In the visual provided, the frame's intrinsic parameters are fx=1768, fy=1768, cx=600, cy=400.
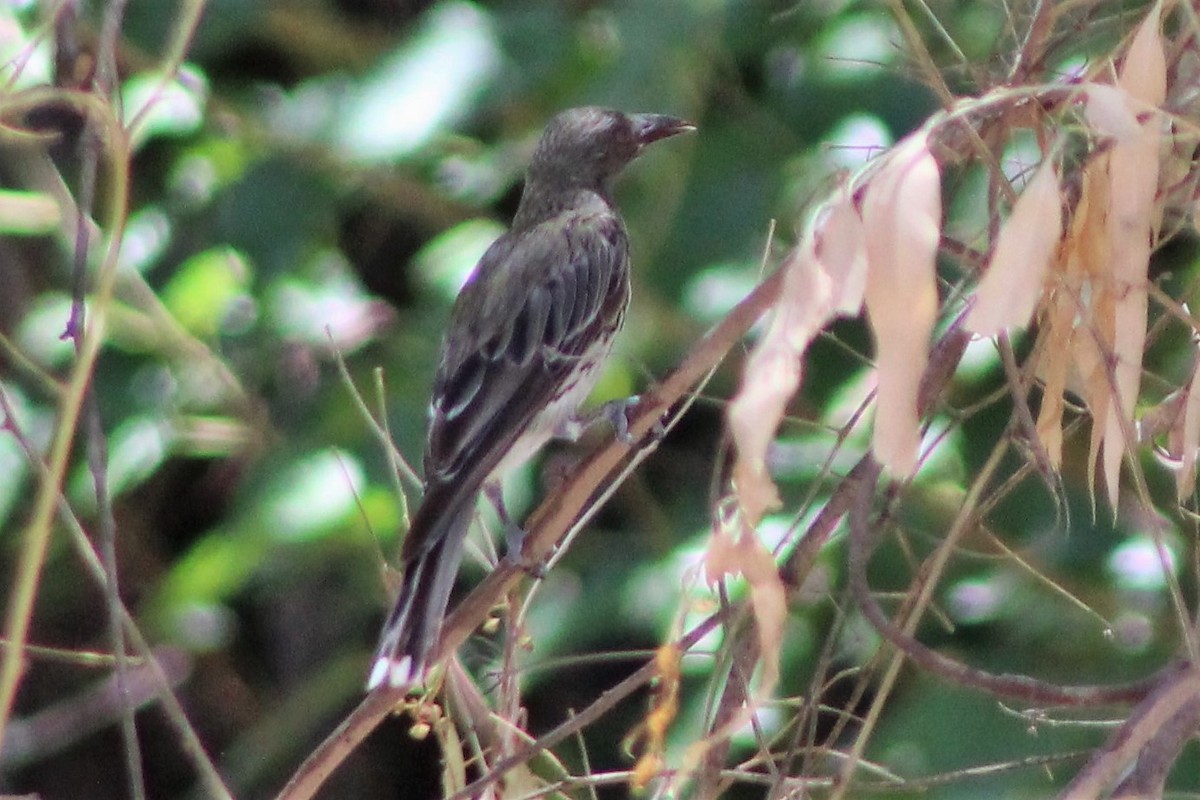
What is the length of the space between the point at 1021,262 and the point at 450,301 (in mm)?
2545

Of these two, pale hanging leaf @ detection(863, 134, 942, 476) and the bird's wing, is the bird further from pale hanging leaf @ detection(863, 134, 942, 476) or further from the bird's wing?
pale hanging leaf @ detection(863, 134, 942, 476)

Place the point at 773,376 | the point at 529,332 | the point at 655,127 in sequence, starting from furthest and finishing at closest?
the point at 529,332
the point at 655,127
the point at 773,376

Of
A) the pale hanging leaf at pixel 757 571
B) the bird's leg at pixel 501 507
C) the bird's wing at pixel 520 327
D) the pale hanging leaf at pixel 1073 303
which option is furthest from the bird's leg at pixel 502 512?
the pale hanging leaf at pixel 757 571

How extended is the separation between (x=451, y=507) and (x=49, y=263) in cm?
238

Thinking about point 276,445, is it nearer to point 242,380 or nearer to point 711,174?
point 242,380

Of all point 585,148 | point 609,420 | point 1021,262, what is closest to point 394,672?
point 609,420

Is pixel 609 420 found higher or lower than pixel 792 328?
lower

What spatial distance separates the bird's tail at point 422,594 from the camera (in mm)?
2672

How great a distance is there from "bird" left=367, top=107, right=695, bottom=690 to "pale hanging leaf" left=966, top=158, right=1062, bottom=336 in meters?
1.67

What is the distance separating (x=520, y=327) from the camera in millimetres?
4102

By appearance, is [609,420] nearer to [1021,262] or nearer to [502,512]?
[502,512]

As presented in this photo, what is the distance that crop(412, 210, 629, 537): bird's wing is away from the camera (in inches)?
143

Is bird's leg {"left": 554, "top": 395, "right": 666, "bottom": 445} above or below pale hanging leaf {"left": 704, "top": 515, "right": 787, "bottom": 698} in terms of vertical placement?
below

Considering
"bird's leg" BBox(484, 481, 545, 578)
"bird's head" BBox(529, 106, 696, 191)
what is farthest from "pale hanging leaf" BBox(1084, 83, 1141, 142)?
"bird's head" BBox(529, 106, 696, 191)
